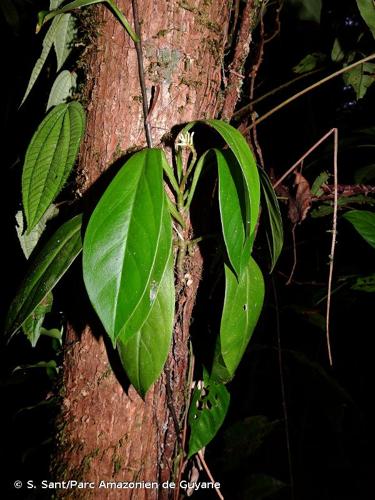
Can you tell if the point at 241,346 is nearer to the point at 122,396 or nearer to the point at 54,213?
the point at 122,396

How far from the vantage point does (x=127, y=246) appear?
1.48ft

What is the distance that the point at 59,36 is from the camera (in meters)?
0.77

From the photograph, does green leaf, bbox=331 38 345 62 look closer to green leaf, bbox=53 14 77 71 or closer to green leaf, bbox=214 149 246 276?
green leaf, bbox=53 14 77 71

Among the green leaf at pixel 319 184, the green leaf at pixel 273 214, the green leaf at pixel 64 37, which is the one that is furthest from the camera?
the green leaf at pixel 319 184

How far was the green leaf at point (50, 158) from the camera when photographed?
0.63 m

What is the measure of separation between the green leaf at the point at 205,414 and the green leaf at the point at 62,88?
0.63 m

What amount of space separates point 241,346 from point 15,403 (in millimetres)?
1190

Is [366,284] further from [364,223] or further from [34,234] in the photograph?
[34,234]

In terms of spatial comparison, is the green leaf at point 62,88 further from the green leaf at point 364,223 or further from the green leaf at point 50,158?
the green leaf at point 364,223

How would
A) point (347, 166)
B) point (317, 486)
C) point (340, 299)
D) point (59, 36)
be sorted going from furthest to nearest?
point (317, 486) → point (347, 166) → point (340, 299) → point (59, 36)

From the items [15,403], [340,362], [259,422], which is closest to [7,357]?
[15,403]

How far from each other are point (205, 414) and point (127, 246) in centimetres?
50

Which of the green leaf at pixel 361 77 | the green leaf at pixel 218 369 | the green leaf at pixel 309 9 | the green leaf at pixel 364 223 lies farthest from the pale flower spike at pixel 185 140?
the green leaf at pixel 361 77

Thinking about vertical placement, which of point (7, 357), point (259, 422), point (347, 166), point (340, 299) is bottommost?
point (259, 422)
